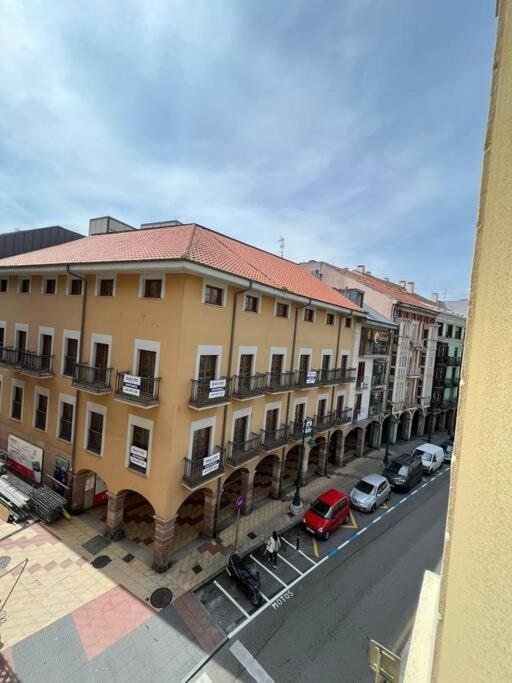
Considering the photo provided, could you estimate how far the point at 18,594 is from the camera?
11664 mm

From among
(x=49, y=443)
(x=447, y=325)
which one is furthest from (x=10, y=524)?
(x=447, y=325)

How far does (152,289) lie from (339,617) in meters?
13.9

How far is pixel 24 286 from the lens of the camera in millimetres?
18703

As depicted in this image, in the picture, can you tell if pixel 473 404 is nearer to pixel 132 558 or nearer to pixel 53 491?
pixel 132 558

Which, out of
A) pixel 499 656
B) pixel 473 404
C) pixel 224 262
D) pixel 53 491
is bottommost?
pixel 53 491

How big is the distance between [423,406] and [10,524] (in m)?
34.2

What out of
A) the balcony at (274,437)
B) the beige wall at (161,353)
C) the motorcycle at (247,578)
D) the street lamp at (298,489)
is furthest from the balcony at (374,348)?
the motorcycle at (247,578)

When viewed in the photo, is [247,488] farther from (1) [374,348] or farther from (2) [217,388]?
(1) [374,348]

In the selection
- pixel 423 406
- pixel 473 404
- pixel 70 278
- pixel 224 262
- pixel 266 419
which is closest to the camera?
pixel 473 404

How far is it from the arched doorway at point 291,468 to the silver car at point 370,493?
4010 mm

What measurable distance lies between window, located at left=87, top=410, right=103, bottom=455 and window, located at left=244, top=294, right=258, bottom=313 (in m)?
8.22

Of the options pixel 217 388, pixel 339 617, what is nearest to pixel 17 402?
pixel 217 388

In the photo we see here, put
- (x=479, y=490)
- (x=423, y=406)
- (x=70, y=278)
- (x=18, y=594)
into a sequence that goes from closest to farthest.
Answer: (x=479, y=490) < (x=18, y=594) < (x=70, y=278) < (x=423, y=406)

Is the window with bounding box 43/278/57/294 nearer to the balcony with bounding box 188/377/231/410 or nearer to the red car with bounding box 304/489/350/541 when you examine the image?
the balcony with bounding box 188/377/231/410
